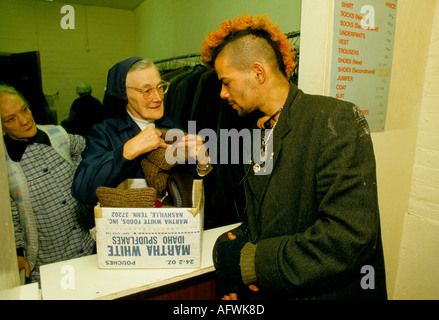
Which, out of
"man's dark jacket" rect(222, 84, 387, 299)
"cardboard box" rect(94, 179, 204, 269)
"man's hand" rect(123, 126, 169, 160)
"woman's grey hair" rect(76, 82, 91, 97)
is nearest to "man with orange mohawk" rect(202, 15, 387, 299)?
"man's dark jacket" rect(222, 84, 387, 299)

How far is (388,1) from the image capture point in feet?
4.73

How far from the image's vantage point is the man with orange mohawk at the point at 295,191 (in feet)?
2.80

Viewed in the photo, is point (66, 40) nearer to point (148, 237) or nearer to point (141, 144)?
point (141, 144)

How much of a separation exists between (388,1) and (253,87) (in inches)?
37.3

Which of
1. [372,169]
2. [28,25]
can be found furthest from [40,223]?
[28,25]

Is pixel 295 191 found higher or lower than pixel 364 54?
lower

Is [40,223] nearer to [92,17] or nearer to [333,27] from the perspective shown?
[333,27]

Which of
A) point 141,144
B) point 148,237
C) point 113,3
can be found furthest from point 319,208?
point 113,3

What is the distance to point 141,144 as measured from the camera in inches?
48.0

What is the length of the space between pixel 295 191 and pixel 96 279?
81cm

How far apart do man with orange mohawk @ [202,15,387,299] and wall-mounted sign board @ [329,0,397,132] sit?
0.29 meters

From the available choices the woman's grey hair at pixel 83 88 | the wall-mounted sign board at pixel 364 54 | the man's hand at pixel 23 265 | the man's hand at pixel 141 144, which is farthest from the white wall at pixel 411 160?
the woman's grey hair at pixel 83 88

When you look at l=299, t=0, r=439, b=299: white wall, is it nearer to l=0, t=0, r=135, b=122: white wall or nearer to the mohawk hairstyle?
the mohawk hairstyle

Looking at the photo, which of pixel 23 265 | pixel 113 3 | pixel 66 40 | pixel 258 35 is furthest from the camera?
pixel 66 40
